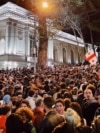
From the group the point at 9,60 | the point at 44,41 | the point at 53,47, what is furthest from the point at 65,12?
the point at 53,47

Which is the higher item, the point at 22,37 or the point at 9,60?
the point at 22,37

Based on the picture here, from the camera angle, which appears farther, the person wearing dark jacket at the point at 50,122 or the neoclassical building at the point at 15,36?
the neoclassical building at the point at 15,36

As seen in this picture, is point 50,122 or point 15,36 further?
point 15,36

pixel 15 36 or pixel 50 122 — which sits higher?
pixel 15 36

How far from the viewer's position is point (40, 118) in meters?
6.91

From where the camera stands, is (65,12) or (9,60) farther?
(9,60)

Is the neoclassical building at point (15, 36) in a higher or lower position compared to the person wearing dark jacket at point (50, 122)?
higher

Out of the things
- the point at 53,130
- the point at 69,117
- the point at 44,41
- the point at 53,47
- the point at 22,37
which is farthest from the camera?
the point at 53,47

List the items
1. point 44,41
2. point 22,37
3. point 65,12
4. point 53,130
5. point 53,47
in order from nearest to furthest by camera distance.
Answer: point 53,130, point 44,41, point 65,12, point 22,37, point 53,47

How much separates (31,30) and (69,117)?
40075 mm

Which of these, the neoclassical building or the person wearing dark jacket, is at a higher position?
the neoclassical building

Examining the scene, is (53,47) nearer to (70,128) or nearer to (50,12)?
(50,12)

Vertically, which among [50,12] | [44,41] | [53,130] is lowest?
[53,130]

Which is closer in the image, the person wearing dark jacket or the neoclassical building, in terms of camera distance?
the person wearing dark jacket
